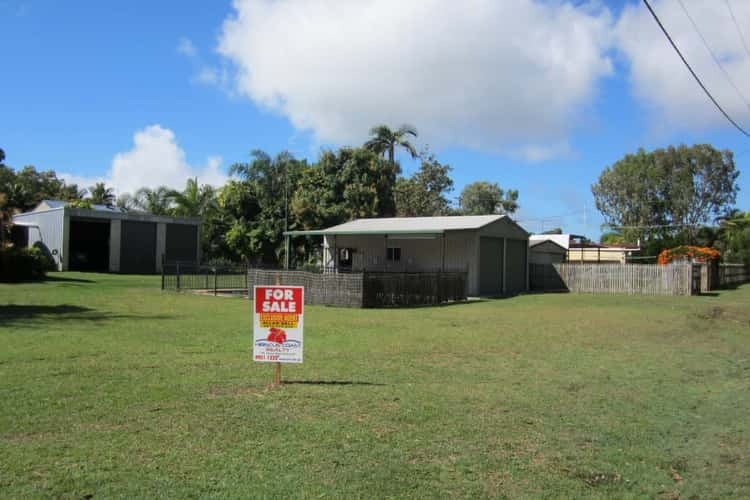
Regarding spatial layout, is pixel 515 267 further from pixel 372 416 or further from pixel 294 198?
pixel 372 416

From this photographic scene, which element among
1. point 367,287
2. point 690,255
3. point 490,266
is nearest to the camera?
point 367,287

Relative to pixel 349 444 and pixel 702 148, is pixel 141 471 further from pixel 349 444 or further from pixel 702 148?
pixel 702 148

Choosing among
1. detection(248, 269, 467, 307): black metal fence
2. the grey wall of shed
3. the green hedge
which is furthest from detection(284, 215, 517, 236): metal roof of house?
the grey wall of shed

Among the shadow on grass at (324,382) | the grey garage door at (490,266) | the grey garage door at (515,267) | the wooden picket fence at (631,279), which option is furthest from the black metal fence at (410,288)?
the shadow on grass at (324,382)

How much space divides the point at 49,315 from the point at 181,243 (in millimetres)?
30021

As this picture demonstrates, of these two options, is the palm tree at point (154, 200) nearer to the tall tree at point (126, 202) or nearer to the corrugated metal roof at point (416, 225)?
the tall tree at point (126, 202)

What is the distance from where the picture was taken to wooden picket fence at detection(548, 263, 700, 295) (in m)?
29.3

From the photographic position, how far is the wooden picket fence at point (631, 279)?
29297 mm

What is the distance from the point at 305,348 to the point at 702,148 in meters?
66.2

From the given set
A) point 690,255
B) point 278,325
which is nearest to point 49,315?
point 278,325

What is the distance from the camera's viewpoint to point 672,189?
218 feet

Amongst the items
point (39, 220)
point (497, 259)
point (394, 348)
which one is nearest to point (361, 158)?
point (497, 259)

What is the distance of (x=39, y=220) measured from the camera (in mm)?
42312

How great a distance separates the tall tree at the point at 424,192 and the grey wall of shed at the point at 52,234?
899 inches
